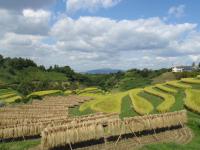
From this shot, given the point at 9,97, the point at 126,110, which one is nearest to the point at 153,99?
the point at 126,110

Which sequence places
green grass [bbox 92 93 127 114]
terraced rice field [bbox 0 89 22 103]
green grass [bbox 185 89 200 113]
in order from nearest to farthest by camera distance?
1. green grass [bbox 185 89 200 113]
2. green grass [bbox 92 93 127 114]
3. terraced rice field [bbox 0 89 22 103]

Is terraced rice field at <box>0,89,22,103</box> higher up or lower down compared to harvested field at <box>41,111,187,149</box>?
lower down

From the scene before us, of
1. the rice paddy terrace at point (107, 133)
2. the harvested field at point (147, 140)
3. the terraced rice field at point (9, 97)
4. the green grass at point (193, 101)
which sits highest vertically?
the green grass at point (193, 101)

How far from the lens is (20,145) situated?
2373 centimetres

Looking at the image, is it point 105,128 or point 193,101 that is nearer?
point 105,128

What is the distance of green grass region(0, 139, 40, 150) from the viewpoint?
74.2 feet

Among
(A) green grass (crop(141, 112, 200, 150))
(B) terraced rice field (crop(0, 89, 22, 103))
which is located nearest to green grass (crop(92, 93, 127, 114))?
(A) green grass (crop(141, 112, 200, 150))

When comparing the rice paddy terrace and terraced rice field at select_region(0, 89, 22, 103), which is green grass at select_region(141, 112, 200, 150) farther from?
terraced rice field at select_region(0, 89, 22, 103)

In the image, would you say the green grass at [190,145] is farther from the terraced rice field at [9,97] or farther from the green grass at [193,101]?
the terraced rice field at [9,97]

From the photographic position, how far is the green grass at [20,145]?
22.6 metres

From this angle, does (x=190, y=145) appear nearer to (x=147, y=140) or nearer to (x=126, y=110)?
(x=147, y=140)

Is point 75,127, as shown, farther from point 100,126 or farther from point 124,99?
point 124,99

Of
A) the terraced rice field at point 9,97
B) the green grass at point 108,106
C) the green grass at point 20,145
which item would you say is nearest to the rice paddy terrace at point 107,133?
the green grass at point 20,145

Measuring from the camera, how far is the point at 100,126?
23078 mm
